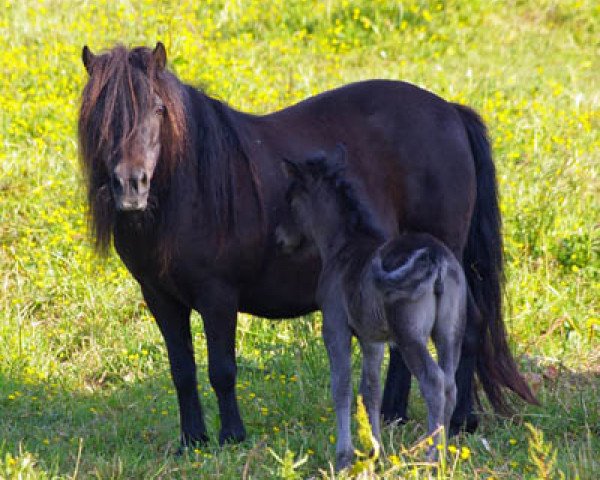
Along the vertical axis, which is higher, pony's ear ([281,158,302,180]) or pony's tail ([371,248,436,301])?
pony's ear ([281,158,302,180])

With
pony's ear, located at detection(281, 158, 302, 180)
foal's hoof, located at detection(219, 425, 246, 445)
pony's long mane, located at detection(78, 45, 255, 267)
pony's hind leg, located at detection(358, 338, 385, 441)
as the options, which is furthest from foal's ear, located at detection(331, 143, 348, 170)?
foal's hoof, located at detection(219, 425, 246, 445)

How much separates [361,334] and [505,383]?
154 centimetres

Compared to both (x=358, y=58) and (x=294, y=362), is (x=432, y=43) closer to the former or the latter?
(x=358, y=58)

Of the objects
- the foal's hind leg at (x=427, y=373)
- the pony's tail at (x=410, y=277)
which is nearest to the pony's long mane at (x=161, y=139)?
the pony's tail at (x=410, y=277)

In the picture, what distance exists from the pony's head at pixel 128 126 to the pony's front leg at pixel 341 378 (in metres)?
1.02

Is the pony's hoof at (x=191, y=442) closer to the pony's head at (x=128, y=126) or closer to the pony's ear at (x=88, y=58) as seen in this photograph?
the pony's head at (x=128, y=126)

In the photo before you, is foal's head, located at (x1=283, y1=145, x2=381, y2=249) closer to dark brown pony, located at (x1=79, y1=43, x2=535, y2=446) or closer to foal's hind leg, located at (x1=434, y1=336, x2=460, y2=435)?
dark brown pony, located at (x1=79, y1=43, x2=535, y2=446)

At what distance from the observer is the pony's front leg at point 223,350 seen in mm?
4984

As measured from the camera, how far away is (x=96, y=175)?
4824 mm

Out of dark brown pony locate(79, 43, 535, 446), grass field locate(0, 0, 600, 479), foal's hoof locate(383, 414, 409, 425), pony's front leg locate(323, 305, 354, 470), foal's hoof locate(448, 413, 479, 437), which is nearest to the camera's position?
pony's front leg locate(323, 305, 354, 470)

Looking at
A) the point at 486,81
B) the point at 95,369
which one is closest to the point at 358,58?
the point at 486,81

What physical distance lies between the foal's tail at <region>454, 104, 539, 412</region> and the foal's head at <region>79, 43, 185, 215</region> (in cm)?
187

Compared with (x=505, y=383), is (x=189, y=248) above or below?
above

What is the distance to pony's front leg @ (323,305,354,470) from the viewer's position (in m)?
4.45
